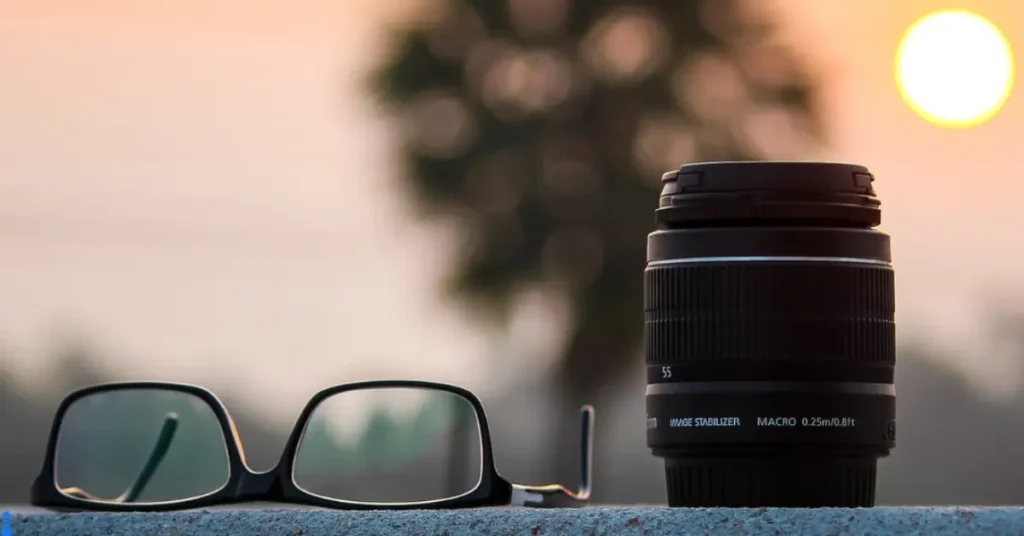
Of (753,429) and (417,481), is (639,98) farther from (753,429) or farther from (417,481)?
(753,429)

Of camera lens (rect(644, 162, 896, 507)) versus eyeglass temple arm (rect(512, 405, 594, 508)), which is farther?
eyeglass temple arm (rect(512, 405, 594, 508))

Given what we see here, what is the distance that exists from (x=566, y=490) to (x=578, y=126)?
62.5 ft

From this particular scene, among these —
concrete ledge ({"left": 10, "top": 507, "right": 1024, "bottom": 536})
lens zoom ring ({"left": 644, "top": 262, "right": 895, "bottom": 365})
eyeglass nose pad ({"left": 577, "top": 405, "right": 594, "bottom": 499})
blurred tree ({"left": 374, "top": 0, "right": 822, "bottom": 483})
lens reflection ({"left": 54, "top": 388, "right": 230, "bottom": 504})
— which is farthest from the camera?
blurred tree ({"left": 374, "top": 0, "right": 822, "bottom": 483})

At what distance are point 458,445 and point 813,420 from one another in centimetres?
89

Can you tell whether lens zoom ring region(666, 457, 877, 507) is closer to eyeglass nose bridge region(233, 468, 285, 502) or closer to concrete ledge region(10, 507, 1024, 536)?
concrete ledge region(10, 507, 1024, 536)

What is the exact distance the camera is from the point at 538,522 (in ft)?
5.08

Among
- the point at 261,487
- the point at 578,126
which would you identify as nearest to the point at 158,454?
the point at 261,487

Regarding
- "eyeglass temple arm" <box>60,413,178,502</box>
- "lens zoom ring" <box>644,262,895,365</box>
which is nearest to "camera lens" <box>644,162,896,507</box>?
"lens zoom ring" <box>644,262,895,365</box>

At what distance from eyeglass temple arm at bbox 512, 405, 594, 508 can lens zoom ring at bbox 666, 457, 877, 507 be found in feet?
0.57

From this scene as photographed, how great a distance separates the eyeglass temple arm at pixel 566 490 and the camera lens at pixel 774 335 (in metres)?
0.16

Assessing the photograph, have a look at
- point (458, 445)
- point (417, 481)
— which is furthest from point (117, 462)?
point (417, 481)

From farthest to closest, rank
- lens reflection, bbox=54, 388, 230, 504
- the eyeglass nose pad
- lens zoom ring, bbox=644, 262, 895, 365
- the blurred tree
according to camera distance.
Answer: the blurred tree
the eyeglass nose pad
lens reflection, bbox=54, 388, 230, 504
lens zoom ring, bbox=644, 262, 895, 365

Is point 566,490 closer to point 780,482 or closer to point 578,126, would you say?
point 780,482

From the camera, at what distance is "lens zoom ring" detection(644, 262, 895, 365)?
168 centimetres
